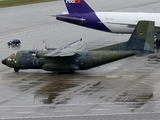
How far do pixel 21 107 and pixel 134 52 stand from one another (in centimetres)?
1827

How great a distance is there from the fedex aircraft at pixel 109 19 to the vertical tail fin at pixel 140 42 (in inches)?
711

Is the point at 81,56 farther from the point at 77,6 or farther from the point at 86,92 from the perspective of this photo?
the point at 77,6

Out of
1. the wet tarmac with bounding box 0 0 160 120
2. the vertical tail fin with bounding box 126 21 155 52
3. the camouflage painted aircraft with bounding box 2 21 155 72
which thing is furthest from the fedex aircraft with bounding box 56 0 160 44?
the camouflage painted aircraft with bounding box 2 21 155 72

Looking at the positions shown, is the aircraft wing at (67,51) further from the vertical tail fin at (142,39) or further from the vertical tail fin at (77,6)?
the vertical tail fin at (77,6)

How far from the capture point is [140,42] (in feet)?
201

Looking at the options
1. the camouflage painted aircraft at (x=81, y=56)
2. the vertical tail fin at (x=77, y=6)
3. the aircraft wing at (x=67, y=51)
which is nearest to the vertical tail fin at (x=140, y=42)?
the camouflage painted aircraft at (x=81, y=56)

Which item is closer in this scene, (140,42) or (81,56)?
(81,56)

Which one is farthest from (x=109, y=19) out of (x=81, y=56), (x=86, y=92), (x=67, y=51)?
(x=86, y=92)

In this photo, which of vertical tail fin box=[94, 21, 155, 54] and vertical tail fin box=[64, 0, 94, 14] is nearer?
vertical tail fin box=[94, 21, 155, 54]

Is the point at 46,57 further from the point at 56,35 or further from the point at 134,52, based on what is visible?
the point at 56,35

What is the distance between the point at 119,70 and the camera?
63.3 metres

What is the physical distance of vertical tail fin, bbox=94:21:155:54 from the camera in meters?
61.1

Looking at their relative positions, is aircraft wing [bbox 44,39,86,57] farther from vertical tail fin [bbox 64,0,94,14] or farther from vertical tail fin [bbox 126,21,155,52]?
vertical tail fin [bbox 64,0,94,14]

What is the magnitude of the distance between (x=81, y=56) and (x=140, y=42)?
6.61m
